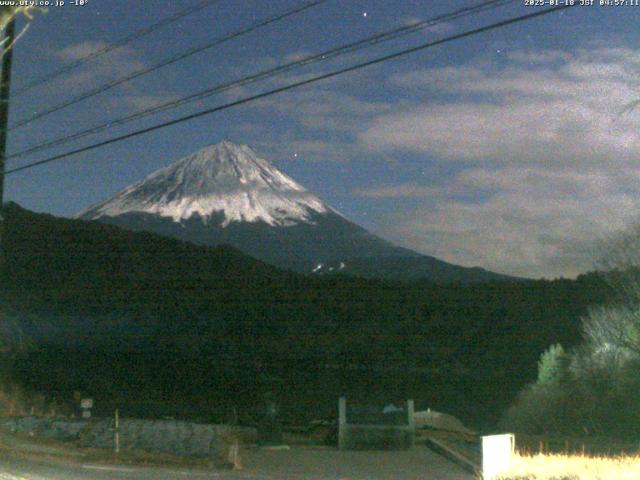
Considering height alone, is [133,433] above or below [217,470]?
above

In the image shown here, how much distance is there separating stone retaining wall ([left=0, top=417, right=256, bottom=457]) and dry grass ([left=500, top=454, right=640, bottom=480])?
8.36 m

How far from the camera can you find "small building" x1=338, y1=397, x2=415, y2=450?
24391 millimetres

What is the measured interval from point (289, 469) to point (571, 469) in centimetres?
744

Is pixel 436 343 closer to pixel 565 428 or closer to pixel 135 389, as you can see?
pixel 135 389

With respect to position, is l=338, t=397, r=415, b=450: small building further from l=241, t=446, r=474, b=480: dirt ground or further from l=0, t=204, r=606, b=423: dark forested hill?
l=0, t=204, r=606, b=423: dark forested hill

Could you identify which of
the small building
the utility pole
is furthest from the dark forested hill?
the utility pole

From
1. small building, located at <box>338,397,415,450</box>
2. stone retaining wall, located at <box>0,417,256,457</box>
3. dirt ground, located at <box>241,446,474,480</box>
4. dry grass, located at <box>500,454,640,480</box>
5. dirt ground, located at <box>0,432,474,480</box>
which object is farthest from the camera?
small building, located at <box>338,397,415,450</box>

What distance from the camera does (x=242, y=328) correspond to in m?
74.3

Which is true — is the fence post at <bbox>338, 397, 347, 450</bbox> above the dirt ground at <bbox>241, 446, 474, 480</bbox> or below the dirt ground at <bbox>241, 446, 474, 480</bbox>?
above

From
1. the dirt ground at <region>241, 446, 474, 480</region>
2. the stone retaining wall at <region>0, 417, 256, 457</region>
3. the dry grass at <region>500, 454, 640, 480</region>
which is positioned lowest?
the dirt ground at <region>241, 446, 474, 480</region>

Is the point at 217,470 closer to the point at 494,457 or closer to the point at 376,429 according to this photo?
the point at 494,457

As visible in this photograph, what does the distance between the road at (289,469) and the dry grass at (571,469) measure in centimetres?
293

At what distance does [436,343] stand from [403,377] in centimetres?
835

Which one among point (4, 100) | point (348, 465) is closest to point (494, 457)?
point (348, 465)
